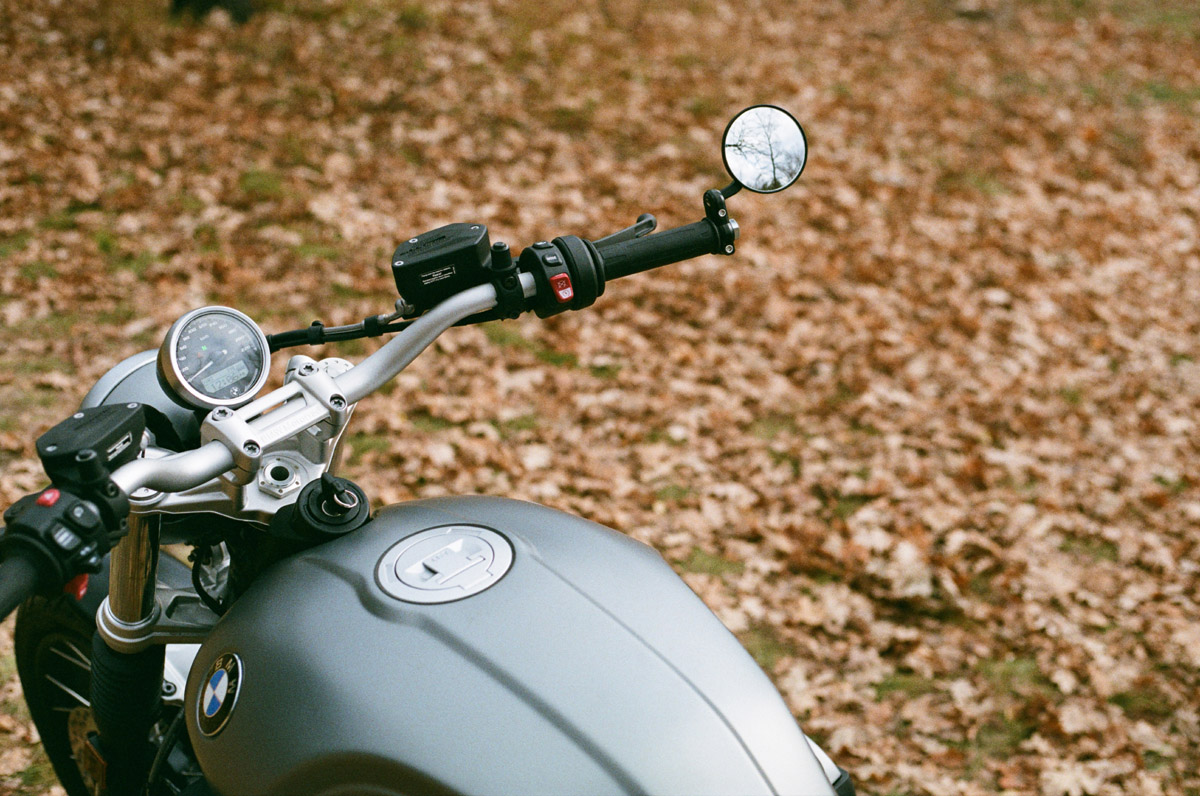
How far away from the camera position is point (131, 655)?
80.4 inches

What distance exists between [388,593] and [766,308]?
478cm

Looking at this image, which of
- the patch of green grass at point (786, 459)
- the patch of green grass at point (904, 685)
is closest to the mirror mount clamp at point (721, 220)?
the patch of green grass at point (904, 685)

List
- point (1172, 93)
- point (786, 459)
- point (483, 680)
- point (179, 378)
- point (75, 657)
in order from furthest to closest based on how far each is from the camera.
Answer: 1. point (1172, 93)
2. point (786, 459)
3. point (75, 657)
4. point (179, 378)
5. point (483, 680)

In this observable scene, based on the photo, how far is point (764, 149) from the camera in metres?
2.00

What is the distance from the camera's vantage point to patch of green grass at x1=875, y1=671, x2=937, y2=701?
3785mm

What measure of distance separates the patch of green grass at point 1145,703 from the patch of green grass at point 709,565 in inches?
63.2

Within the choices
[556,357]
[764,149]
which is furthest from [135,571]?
[556,357]

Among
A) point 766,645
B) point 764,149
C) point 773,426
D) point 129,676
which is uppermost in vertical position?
point 764,149

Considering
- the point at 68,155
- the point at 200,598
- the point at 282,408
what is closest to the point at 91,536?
the point at 282,408

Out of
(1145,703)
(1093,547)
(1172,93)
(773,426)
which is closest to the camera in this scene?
(1145,703)

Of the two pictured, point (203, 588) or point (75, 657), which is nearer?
point (203, 588)

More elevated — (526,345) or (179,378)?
(179,378)

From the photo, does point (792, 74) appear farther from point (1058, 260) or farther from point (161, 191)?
point (161, 191)

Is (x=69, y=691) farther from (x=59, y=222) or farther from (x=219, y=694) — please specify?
(x=59, y=222)
